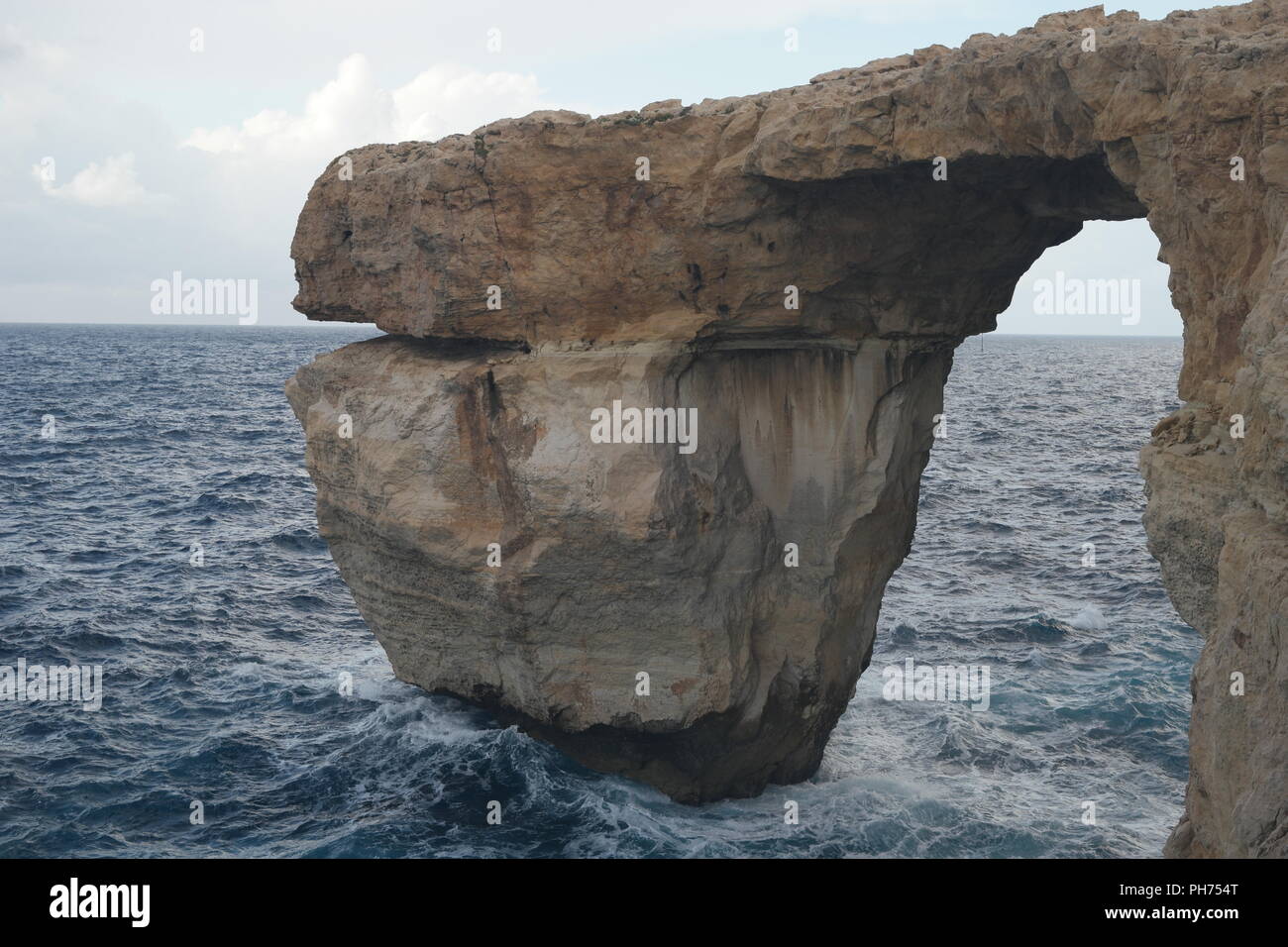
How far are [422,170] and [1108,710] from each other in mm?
12518

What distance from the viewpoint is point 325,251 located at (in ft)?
48.9

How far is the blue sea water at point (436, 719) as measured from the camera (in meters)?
13.9

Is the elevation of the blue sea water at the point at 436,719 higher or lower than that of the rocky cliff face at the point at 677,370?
lower

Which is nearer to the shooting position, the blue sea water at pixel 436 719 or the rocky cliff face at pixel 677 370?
the rocky cliff face at pixel 677 370

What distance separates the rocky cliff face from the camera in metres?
11.4

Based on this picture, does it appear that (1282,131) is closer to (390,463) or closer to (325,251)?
(390,463)

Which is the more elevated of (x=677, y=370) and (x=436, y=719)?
(x=677, y=370)

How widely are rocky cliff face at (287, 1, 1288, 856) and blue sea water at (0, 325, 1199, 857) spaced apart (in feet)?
4.01

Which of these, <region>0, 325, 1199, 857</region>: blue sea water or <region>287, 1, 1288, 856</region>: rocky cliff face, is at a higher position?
<region>287, 1, 1288, 856</region>: rocky cliff face

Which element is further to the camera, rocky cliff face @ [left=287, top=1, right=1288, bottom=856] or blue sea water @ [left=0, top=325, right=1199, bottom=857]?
blue sea water @ [left=0, top=325, right=1199, bottom=857]

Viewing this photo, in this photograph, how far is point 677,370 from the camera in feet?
43.5

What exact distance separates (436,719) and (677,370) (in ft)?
21.7

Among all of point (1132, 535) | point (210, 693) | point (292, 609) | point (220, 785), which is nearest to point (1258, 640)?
point (220, 785)

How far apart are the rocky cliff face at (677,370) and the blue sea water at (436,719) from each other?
122 cm
